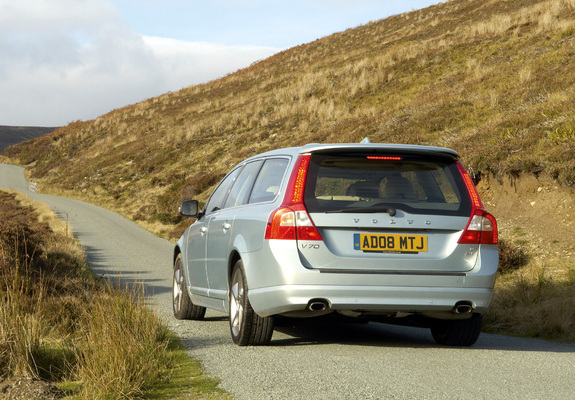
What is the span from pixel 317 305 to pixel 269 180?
1.45m

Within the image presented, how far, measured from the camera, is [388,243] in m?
6.32

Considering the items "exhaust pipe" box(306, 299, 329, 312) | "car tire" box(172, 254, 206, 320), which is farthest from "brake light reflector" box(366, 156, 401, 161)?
"car tire" box(172, 254, 206, 320)

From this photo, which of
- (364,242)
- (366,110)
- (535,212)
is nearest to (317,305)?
(364,242)

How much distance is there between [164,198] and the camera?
114 feet

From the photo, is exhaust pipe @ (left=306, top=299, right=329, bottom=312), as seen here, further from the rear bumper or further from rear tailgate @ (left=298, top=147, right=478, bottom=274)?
rear tailgate @ (left=298, top=147, right=478, bottom=274)

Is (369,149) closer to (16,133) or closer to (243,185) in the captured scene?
(243,185)

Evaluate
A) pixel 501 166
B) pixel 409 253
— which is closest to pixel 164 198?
pixel 501 166

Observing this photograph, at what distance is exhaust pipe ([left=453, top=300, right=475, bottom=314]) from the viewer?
6.46 meters

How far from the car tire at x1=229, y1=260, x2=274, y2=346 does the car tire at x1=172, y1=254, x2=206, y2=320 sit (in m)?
2.32

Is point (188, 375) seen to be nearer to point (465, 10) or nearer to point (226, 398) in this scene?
point (226, 398)

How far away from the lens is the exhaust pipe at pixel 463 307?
21.2ft

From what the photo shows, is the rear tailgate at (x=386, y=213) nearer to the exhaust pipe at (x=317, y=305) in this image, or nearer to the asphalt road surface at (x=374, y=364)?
the exhaust pipe at (x=317, y=305)

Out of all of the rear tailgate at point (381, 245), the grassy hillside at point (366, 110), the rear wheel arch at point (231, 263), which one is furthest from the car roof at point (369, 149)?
the grassy hillside at point (366, 110)

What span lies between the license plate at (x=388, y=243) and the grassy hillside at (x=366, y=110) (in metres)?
8.09
